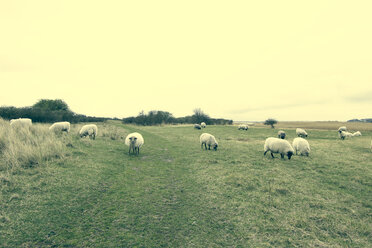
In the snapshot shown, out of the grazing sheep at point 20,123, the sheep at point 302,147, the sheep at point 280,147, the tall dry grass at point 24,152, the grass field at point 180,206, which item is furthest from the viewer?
the sheep at point 302,147

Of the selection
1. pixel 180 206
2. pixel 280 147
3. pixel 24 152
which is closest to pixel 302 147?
pixel 280 147

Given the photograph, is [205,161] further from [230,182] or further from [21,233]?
[21,233]

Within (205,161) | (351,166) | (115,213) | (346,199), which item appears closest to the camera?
(115,213)

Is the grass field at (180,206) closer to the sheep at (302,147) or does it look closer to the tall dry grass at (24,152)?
the tall dry grass at (24,152)

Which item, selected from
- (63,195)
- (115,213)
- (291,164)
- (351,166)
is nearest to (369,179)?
(351,166)

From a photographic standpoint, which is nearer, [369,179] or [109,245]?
[109,245]

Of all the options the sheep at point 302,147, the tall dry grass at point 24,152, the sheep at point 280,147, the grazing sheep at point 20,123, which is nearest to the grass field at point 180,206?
the tall dry grass at point 24,152

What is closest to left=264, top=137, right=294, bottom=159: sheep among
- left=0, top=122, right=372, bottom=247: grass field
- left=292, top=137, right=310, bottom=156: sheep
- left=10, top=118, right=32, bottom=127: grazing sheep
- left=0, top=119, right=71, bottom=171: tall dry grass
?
left=292, top=137, right=310, bottom=156: sheep

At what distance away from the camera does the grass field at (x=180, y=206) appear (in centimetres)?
485

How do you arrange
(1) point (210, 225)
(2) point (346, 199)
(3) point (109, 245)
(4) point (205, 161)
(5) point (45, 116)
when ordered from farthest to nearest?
1. (5) point (45, 116)
2. (4) point (205, 161)
3. (2) point (346, 199)
4. (1) point (210, 225)
5. (3) point (109, 245)

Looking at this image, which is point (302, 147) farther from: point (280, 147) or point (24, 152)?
point (24, 152)

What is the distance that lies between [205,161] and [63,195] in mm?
9023

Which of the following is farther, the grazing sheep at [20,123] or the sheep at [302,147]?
the sheep at [302,147]

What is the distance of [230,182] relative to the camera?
29.0 feet
